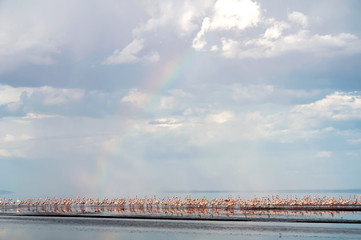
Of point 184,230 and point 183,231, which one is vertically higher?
point 184,230

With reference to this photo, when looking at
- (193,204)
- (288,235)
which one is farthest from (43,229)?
(193,204)

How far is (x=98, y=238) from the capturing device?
185 ft

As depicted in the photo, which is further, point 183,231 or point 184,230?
point 184,230

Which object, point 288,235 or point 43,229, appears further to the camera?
point 43,229

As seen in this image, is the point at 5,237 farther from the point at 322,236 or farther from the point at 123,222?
the point at 322,236

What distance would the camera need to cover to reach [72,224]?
74312 mm

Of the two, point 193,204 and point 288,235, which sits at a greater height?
point 193,204

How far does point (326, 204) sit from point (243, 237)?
200ft

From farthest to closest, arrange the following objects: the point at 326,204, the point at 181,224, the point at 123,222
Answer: the point at 326,204, the point at 123,222, the point at 181,224

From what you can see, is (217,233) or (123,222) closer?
(217,233)

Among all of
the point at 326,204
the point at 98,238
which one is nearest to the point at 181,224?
the point at 98,238

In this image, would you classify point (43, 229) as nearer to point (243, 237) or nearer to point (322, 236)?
point (243, 237)

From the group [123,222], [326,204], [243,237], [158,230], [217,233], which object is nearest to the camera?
[243,237]

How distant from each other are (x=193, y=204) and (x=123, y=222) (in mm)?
40440
